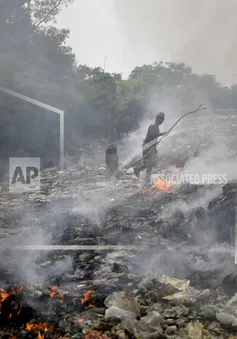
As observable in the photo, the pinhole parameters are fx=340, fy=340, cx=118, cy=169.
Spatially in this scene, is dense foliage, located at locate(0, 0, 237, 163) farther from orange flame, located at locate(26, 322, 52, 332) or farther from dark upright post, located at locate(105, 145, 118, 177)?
orange flame, located at locate(26, 322, 52, 332)

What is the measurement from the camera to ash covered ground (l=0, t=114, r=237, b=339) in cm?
323

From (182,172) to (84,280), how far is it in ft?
21.0

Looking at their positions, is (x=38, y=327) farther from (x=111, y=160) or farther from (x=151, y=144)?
(x=111, y=160)

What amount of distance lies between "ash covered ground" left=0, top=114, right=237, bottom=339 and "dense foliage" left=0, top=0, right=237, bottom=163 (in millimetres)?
5388

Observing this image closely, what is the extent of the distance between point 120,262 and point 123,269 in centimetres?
37

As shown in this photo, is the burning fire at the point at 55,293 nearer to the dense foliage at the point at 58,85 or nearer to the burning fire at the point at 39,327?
the burning fire at the point at 39,327

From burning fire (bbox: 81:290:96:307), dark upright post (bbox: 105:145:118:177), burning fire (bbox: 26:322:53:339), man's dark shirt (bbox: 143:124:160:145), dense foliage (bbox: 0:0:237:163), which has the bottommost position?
burning fire (bbox: 26:322:53:339)

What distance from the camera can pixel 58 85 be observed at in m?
15.9

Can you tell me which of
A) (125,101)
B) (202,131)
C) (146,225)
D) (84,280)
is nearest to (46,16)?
(125,101)

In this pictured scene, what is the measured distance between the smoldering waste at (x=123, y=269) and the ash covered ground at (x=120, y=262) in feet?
0.04

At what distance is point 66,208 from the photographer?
7789mm

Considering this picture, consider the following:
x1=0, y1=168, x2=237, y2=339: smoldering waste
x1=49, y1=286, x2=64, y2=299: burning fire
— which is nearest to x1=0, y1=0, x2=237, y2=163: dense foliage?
x1=0, y1=168, x2=237, y2=339: smoldering waste

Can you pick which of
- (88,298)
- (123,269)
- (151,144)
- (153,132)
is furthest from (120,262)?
(153,132)

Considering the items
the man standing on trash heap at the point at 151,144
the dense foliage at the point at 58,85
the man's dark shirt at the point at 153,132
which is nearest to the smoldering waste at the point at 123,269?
the man standing on trash heap at the point at 151,144
